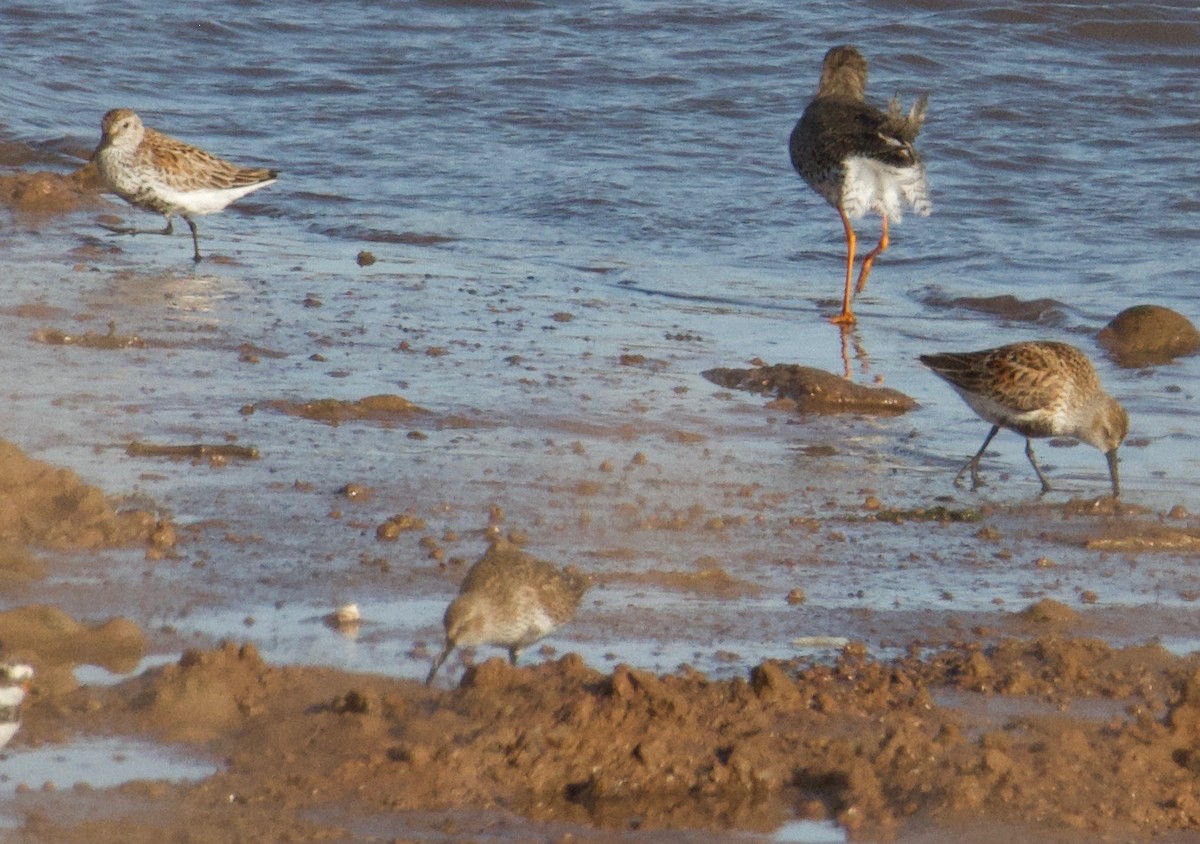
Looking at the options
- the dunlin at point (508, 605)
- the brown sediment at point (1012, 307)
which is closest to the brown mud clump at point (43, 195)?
the brown sediment at point (1012, 307)

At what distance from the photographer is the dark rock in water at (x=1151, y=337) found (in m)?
9.77

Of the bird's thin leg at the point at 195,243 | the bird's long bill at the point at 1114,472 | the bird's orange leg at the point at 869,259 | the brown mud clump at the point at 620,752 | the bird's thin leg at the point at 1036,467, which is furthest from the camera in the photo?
the bird's orange leg at the point at 869,259

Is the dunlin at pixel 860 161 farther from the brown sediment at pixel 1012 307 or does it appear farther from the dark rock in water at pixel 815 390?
the dark rock in water at pixel 815 390

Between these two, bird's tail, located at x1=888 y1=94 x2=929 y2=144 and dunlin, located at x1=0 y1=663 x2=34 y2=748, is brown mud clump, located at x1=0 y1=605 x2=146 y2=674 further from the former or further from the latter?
bird's tail, located at x1=888 y1=94 x2=929 y2=144

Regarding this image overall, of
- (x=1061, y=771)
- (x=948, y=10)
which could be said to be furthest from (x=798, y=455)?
(x=948, y=10)

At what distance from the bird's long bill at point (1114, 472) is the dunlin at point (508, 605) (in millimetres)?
3084

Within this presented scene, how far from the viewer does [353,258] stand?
1120 cm

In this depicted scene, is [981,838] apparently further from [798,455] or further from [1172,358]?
[1172,358]

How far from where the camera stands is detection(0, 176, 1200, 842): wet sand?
14.4 ft

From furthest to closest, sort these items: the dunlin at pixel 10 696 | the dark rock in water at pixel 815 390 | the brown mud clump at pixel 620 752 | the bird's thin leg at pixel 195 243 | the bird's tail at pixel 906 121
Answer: the bird's tail at pixel 906 121 → the bird's thin leg at pixel 195 243 → the dark rock in water at pixel 815 390 → the brown mud clump at pixel 620 752 → the dunlin at pixel 10 696

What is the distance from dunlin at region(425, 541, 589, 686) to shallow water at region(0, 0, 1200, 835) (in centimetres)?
27

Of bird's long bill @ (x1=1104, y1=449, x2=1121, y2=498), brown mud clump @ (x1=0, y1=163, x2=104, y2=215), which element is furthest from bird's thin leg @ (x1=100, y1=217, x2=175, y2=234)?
bird's long bill @ (x1=1104, y1=449, x2=1121, y2=498)

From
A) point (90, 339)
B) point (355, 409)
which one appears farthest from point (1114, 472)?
point (90, 339)

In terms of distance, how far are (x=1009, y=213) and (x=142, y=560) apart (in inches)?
360
